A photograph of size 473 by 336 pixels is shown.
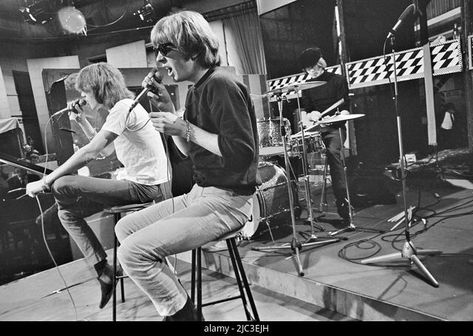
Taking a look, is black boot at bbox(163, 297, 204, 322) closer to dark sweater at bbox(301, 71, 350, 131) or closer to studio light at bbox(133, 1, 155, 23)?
dark sweater at bbox(301, 71, 350, 131)

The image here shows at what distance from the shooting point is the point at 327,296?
6.67ft

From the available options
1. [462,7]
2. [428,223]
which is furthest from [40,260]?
[462,7]

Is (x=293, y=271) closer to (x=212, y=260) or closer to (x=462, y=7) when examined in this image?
(x=212, y=260)

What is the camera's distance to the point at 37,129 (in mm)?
2787

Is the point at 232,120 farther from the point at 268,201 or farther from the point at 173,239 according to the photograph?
the point at 268,201

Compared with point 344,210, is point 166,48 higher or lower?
higher

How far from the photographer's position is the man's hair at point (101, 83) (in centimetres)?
231

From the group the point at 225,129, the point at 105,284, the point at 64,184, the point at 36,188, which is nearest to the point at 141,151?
the point at 64,184

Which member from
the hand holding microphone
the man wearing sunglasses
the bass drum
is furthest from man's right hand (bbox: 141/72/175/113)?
the bass drum

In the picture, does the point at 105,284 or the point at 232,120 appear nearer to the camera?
the point at 232,120

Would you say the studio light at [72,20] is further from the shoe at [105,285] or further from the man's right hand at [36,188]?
the shoe at [105,285]

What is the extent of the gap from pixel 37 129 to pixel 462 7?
3.14 metres

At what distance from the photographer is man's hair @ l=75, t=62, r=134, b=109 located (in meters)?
2.31

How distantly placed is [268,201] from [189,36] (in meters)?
1.86
